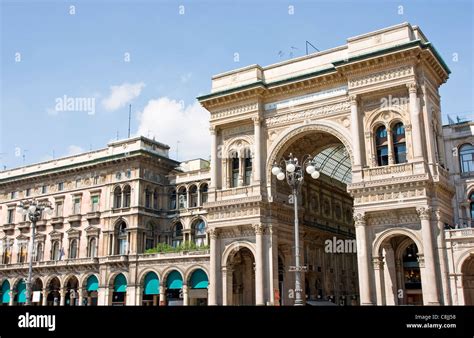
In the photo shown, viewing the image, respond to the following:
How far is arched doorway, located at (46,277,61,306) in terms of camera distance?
194 feet

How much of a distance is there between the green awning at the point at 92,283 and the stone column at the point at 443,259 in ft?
120

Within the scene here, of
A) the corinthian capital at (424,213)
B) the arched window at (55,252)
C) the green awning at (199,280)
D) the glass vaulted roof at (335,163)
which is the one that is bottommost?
the green awning at (199,280)

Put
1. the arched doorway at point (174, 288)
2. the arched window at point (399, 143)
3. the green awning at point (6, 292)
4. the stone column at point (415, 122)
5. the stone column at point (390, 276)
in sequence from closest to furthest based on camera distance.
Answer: the stone column at point (415, 122), the stone column at point (390, 276), the arched window at point (399, 143), the arched doorway at point (174, 288), the green awning at point (6, 292)

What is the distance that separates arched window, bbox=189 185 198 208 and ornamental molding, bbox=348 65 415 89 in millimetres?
25006

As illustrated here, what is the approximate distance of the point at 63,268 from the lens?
58250 millimetres

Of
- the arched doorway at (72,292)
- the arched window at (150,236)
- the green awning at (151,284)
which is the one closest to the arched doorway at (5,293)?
the arched doorway at (72,292)

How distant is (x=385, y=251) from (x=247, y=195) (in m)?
11.0

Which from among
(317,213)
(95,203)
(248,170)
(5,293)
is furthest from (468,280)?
(5,293)

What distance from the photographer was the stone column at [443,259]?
3181 cm

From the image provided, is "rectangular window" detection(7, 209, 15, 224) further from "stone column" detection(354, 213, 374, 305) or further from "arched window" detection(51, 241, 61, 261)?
"stone column" detection(354, 213, 374, 305)

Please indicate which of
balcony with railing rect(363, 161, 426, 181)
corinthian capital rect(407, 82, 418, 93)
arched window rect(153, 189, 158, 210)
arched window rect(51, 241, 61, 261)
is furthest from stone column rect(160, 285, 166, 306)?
corinthian capital rect(407, 82, 418, 93)

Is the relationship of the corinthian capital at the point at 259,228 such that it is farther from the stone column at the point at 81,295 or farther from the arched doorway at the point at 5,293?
the arched doorway at the point at 5,293

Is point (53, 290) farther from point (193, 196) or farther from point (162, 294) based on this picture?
point (193, 196)
